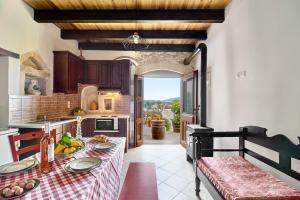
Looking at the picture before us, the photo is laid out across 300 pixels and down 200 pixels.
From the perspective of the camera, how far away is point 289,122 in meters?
1.87

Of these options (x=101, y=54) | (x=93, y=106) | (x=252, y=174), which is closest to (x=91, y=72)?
(x=101, y=54)

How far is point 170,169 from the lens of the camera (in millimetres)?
3740

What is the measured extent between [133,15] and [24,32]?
198 cm

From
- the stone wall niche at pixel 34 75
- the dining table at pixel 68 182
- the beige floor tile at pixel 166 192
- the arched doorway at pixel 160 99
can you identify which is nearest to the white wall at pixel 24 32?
the stone wall niche at pixel 34 75

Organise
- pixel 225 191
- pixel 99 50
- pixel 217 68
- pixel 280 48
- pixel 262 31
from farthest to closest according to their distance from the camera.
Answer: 1. pixel 99 50
2. pixel 217 68
3. pixel 262 31
4. pixel 280 48
5. pixel 225 191

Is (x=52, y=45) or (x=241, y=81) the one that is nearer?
(x=241, y=81)

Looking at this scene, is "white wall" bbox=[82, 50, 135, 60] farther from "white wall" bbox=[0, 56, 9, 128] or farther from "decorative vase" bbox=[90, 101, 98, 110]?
"white wall" bbox=[0, 56, 9, 128]

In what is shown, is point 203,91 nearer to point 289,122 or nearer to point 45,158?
point 289,122

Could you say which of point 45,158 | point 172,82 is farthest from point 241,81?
point 172,82

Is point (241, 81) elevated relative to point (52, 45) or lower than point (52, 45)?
lower

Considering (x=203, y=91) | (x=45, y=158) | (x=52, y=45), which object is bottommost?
(x=45, y=158)

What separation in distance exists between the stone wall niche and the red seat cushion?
3.35 m

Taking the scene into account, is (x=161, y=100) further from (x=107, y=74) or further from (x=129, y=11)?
(x=129, y=11)

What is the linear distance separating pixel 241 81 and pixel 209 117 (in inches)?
61.8
